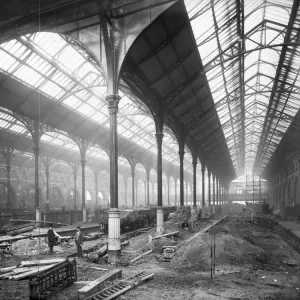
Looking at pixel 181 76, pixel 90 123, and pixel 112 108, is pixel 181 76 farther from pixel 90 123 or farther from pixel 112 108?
pixel 90 123

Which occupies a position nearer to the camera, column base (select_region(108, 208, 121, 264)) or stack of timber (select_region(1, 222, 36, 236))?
column base (select_region(108, 208, 121, 264))

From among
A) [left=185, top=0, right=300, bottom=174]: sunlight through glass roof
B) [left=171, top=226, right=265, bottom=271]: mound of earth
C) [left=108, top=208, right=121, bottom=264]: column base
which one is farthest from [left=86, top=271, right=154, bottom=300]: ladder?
[left=185, top=0, right=300, bottom=174]: sunlight through glass roof

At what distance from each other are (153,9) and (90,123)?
17.3 metres

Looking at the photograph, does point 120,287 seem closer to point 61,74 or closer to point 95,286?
point 95,286

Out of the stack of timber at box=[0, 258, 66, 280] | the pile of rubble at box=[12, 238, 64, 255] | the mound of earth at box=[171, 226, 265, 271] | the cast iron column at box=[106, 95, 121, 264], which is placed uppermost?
the cast iron column at box=[106, 95, 121, 264]

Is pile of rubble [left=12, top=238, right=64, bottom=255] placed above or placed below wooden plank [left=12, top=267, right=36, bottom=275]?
below

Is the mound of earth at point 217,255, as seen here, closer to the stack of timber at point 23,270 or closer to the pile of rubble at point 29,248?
the stack of timber at point 23,270

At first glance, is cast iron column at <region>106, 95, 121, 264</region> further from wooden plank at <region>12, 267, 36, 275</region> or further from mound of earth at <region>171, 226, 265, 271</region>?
wooden plank at <region>12, 267, 36, 275</region>

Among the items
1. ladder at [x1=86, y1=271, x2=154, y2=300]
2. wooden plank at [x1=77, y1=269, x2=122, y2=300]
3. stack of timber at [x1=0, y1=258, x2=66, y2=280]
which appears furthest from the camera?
stack of timber at [x1=0, y1=258, x2=66, y2=280]

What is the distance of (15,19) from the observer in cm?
1164

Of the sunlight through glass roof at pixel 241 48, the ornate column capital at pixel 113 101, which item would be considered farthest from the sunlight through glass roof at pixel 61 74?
the sunlight through glass roof at pixel 241 48

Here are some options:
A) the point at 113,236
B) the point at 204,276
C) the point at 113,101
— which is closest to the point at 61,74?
the point at 113,101

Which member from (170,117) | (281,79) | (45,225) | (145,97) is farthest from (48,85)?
(281,79)

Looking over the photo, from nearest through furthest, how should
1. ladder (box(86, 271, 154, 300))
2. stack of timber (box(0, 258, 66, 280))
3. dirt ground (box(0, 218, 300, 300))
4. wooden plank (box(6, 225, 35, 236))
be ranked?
1. ladder (box(86, 271, 154, 300))
2. dirt ground (box(0, 218, 300, 300))
3. stack of timber (box(0, 258, 66, 280))
4. wooden plank (box(6, 225, 35, 236))
